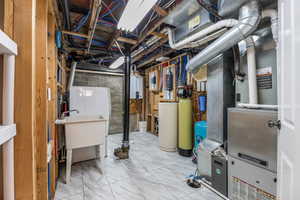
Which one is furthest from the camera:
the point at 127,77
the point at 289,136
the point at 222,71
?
the point at 127,77

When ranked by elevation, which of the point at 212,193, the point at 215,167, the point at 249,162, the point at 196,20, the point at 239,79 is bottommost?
the point at 212,193

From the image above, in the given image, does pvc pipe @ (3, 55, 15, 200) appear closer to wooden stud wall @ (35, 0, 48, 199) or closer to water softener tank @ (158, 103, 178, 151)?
wooden stud wall @ (35, 0, 48, 199)

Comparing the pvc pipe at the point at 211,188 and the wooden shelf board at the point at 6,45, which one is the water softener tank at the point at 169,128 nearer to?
the pvc pipe at the point at 211,188

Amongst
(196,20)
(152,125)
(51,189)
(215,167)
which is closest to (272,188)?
(215,167)

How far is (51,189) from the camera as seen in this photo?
5.77 feet

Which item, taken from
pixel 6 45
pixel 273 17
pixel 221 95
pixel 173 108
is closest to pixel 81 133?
pixel 6 45

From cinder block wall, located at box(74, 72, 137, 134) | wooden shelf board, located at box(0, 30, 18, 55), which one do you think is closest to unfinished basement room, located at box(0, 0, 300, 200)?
wooden shelf board, located at box(0, 30, 18, 55)

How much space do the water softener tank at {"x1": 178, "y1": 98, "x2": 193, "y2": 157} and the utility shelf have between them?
297 centimetres

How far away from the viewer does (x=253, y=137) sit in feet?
4.70

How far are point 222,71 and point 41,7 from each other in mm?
2273

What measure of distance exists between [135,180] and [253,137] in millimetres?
1690

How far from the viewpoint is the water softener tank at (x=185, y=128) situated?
318cm

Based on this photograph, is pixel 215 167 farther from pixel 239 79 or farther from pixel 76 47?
pixel 76 47

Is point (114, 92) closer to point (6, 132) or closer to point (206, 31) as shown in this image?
point (206, 31)
